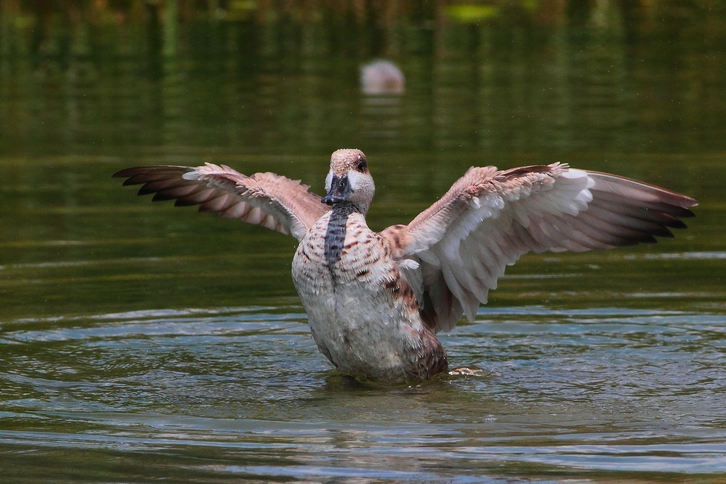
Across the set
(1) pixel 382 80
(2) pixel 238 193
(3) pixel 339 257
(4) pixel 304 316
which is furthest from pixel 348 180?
(1) pixel 382 80

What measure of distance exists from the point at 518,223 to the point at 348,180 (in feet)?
3.44

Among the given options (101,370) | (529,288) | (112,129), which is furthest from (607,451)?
(112,129)

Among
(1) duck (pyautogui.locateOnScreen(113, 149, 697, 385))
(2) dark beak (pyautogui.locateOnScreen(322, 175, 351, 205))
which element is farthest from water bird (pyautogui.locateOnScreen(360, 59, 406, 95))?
(2) dark beak (pyautogui.locateOnScreen(322, 175, 351, 205))

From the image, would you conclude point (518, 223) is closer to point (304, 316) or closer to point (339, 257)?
point (339, 257)

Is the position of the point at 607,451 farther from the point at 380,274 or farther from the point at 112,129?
the point at 112,129

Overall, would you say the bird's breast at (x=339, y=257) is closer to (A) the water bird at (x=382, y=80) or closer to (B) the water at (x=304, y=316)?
(B) the water at (x=304, y=316)

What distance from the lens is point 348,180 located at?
24.6 ft

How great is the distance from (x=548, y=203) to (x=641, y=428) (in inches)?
62.9

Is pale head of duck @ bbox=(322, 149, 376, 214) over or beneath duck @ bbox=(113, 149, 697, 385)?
over

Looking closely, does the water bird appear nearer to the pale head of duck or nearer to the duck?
the duck

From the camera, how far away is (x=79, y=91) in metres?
20.3

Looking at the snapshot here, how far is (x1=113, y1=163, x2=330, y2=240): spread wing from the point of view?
8.26 metres

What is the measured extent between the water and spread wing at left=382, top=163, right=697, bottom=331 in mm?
685

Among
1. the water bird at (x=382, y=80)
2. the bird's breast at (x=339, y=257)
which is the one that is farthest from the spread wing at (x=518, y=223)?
the water bird at (x=382, y=80)
